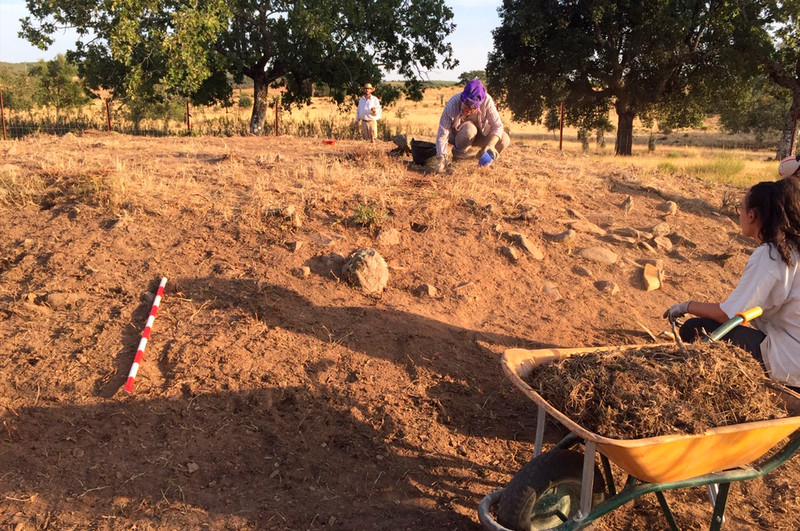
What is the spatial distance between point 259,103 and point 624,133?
38.1 ft

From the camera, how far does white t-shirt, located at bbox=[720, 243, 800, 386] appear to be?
3.01 metres

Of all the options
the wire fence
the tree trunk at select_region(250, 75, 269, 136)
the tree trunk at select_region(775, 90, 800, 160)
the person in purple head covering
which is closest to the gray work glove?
the person in purple head covering

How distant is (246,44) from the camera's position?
16641 millimetres

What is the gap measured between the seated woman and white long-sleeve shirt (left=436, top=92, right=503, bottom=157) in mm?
4572

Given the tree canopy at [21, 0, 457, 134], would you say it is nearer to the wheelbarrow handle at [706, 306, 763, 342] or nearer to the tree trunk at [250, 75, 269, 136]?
the tree trunk at [250, 75, 269, 136]

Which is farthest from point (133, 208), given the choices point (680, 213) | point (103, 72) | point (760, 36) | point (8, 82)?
point (8, 82)

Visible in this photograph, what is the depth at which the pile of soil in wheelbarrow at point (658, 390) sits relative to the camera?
246 centimetres

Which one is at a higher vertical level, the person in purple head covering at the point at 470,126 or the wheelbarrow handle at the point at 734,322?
the person in purple head covering at the point at 470,126

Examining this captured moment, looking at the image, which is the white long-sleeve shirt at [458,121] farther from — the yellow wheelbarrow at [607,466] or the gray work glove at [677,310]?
the yellow wheelbarrow at [607,466]

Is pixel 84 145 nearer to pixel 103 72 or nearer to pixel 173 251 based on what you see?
pixel 173 251

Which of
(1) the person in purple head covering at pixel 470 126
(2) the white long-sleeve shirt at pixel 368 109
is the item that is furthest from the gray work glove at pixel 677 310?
(2) the white long-sleeve shirt at pixel 368 109

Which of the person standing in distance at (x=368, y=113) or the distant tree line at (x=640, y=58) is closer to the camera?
the person standing in distance at (x=368, y=113)

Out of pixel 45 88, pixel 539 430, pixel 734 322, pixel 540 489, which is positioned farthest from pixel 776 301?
pixel 45 88

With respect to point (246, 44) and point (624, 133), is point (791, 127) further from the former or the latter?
point (246, 44)
